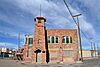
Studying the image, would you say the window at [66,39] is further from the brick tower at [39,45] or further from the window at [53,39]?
the brick tower at [39,45]

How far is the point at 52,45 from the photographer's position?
143ft

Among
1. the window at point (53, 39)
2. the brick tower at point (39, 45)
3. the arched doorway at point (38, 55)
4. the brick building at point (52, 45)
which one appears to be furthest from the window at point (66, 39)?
the arched doorway at point (38, 55)

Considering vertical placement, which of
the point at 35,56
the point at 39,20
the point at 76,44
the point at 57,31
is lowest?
the point at 35,56

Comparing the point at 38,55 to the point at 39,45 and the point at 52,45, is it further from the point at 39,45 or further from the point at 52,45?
the point at 52,45

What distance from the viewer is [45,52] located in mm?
41031

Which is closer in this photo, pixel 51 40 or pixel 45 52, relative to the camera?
pixel 45 52

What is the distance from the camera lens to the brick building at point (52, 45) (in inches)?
1626

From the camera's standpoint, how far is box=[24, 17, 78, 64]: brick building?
4131cm

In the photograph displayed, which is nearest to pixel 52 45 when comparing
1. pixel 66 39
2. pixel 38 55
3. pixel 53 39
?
pixel 53 39

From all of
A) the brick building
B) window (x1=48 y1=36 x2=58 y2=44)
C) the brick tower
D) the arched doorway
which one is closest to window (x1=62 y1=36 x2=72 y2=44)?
the brick building

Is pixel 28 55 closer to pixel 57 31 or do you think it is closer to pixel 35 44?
pixel 35 44

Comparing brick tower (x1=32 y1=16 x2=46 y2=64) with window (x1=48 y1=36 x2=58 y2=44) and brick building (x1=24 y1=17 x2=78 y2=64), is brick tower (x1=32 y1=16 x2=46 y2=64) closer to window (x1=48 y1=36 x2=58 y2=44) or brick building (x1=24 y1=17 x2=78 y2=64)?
brick building (x1=24 y1=17 x2=78 y2=64)

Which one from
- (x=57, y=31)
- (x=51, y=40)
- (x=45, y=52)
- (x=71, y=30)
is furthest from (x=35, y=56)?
(x=71, y=30)

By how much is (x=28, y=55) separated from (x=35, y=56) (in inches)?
129
